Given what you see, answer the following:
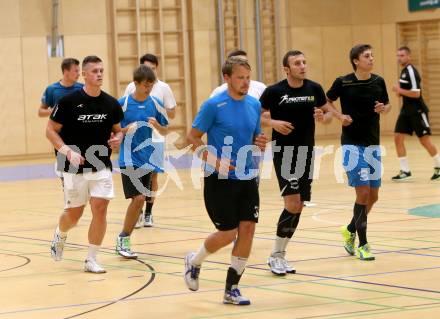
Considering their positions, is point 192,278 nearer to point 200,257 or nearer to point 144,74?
point 200,257

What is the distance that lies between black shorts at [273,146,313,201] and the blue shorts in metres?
0.70

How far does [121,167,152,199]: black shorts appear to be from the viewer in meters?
11.6

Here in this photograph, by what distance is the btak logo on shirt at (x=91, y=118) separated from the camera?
1009cm

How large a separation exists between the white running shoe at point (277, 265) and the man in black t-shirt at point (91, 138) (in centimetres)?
176

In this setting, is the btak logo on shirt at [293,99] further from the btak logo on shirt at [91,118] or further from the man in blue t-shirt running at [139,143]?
the man in blue t-shirt running at [139,143]

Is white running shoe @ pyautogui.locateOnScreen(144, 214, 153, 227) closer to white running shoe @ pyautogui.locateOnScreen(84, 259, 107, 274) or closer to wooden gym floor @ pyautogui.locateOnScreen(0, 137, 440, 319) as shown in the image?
wooden gym floor @ pyautogui.locateOnScreen(0, 137, 440, 319)

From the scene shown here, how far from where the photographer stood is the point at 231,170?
838cm

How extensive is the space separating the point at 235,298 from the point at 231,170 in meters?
1.06

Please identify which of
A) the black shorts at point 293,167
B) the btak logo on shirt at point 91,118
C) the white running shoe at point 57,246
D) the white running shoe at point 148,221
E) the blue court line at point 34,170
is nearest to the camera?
the black shorts at point 293,167

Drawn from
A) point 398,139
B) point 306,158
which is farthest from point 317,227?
point 398,139

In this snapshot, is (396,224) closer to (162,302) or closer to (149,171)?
(149,171)

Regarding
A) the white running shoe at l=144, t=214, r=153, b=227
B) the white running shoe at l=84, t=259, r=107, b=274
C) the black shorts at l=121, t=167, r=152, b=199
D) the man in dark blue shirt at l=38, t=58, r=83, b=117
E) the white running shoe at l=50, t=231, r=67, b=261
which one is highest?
the man in dark blue shirt at l=38, t=58, r=83, b=117

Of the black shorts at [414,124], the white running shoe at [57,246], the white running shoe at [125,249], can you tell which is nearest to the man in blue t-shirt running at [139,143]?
the white running shoe at [125,249]

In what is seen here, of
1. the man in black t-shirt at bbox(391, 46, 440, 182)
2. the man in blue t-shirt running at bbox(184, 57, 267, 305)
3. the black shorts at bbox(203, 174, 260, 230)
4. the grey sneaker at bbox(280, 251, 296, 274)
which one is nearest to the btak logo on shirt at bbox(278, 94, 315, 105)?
the man in blue t-shirt running at bbox(184, 57, 267, 305)
